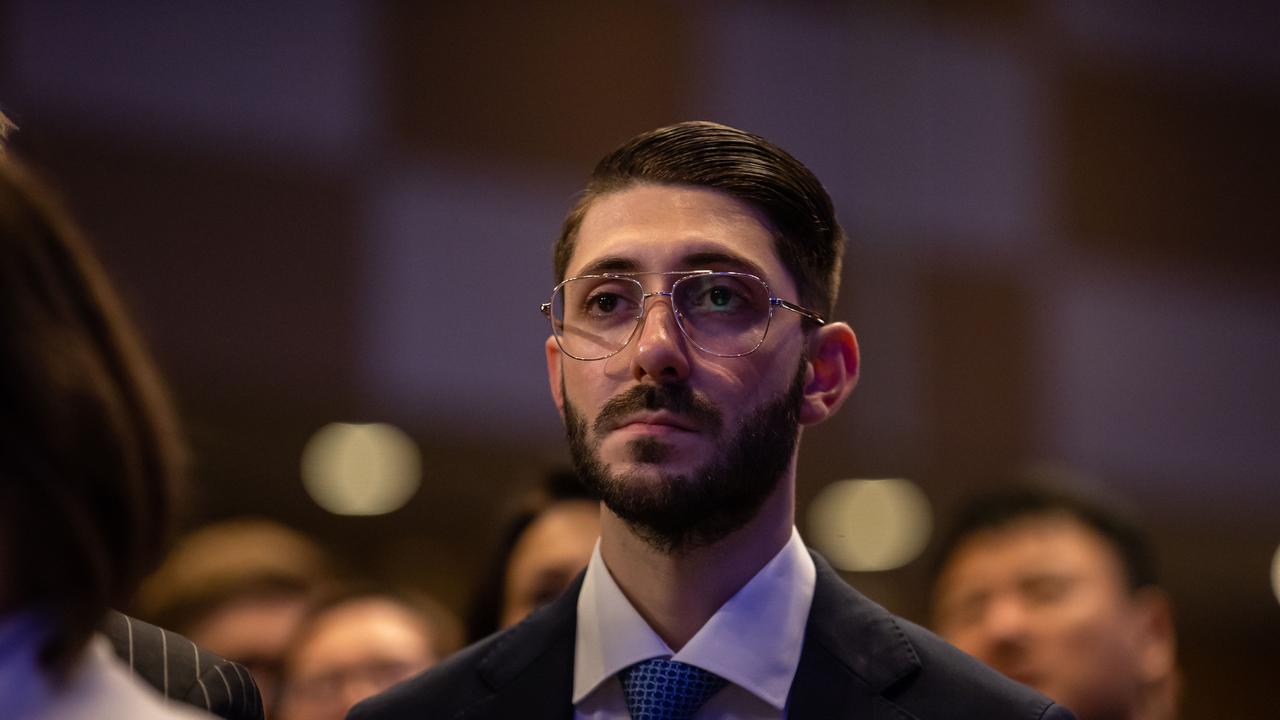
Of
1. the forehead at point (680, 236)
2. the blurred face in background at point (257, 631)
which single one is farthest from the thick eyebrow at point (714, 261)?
the blurred face in background at point (257, 631)

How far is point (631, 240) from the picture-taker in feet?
8.04

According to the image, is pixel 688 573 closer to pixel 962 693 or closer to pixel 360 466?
pixel 962 693

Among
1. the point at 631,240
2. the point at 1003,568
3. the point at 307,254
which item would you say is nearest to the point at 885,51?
the point at 307,254

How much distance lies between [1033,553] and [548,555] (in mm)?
1216

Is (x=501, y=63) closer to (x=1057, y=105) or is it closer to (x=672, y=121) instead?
(x=672, y=121)

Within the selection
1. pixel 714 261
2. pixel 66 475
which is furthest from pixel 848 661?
pixel 66 475

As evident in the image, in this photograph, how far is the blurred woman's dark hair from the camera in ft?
4.03

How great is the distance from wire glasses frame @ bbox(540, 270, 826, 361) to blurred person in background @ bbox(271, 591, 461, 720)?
4.67 feet

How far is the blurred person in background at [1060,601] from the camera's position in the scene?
11.1 ft

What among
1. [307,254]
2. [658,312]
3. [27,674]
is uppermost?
[27,674]

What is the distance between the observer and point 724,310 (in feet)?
7.93

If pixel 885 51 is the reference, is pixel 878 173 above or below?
below

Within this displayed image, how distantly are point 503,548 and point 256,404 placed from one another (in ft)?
10.2

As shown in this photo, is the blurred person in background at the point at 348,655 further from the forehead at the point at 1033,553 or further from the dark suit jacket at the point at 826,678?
the forehead at the point at 1033,553
